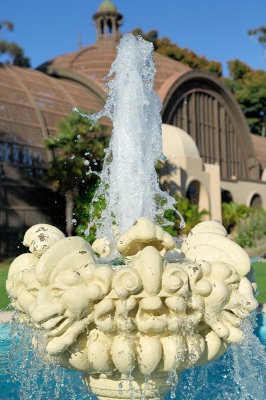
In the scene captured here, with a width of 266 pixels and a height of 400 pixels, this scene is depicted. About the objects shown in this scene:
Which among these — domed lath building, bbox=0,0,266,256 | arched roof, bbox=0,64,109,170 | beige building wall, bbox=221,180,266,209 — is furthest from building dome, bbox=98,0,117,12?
beige building wall, bbox=221,180,266,209

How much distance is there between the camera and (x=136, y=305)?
240 centimetres

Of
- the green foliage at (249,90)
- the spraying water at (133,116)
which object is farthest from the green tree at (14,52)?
the spraying water at (133,116)

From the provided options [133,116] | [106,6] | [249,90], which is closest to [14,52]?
[106,6]

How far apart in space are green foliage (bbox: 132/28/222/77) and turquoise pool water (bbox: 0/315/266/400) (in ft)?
119

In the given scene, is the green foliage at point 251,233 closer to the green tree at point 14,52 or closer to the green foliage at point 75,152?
the green foliage at point 75,152

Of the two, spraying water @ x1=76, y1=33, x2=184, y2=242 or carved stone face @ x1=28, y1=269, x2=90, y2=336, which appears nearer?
carved stone face @ x1=28, y1=269, x2=90, y2=336

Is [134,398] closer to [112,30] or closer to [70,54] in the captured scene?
[70,54]

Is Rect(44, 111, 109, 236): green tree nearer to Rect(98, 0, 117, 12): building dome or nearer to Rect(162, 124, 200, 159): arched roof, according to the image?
Rect(162, 124, 200, 159): arched roof

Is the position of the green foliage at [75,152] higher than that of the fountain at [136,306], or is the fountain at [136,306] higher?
the green foliage at [75,152]

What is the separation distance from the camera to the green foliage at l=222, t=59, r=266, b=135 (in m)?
37.9

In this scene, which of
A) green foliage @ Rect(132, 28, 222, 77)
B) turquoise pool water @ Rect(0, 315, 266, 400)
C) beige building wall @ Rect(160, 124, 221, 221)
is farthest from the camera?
green foliage @ Rect(132, 28, 222, 77)

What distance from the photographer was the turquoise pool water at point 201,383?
3.24 meters

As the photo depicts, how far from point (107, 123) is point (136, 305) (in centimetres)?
1691

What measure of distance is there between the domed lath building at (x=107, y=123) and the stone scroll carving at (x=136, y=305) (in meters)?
12.2
